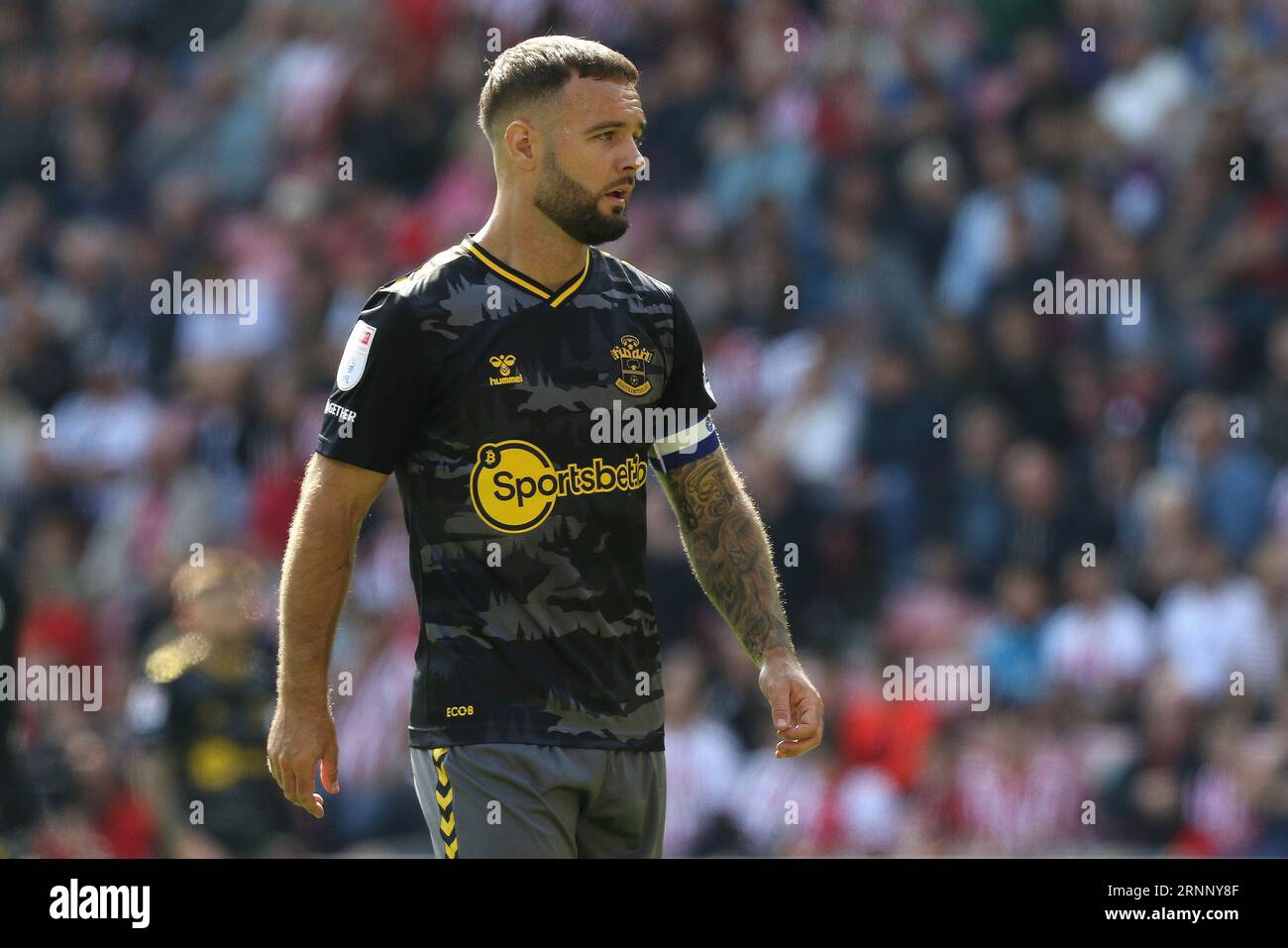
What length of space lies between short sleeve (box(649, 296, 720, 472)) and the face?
34 centimetres

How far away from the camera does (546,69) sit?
14.9 ft

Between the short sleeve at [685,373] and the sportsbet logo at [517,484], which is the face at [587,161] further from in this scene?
the sportsbet logo at [517,484]

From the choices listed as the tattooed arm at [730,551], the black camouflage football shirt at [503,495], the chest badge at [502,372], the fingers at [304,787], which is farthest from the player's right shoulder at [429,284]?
the fingers at [304,787]

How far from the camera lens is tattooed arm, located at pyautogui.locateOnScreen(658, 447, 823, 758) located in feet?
15.3

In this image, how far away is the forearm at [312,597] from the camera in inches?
170

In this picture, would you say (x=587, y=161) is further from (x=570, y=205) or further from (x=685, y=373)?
(x=685, y=373)

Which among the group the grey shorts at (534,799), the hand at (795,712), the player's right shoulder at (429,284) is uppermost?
the player's right shoulder at (429,284)

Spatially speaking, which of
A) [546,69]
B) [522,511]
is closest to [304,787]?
[522,511]

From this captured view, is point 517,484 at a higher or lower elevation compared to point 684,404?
lower

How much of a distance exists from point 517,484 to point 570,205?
631mm

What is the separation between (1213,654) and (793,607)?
74.4 inches

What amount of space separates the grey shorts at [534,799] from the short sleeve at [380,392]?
65 cm

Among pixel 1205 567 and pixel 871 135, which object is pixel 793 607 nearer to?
pixel 1205 567

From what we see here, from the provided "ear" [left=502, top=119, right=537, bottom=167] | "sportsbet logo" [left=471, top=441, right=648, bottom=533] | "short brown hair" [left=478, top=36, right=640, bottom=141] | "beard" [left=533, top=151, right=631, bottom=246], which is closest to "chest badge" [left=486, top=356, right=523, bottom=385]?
"sportsbet logo" [left=471, top=441, right=648, bottom=533]
